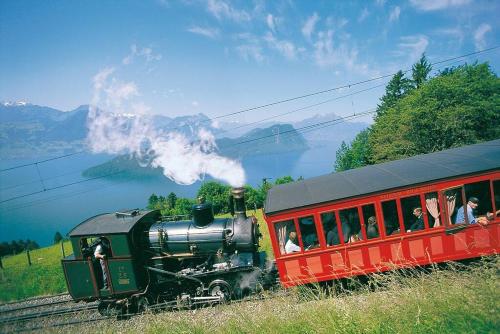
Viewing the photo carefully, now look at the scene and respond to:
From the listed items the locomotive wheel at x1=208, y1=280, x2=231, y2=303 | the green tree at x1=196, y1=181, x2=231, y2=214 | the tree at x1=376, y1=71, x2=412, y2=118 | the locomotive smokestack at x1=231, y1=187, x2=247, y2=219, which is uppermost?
the tree at x1=376, y1=71, x2=412, y2=118

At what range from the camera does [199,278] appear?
8.50 metres

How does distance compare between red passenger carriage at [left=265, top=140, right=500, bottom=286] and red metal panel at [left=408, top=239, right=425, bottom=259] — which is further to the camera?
red metal panel at [left=408, top=239, right=425, bottom=259]

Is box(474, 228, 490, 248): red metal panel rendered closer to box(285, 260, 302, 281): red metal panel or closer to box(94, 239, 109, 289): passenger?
box(285, 260, 302, 281): red metal panel

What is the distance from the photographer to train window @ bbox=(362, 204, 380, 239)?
23.4 ft

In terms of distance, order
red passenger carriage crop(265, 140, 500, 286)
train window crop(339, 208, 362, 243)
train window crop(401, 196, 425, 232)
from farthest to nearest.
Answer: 1. train window crop(339, 208, 362, 243)
2. train window crop(401, 196, 425, 232)
3. red passenger carriage crop(265, 140, 500, 286)

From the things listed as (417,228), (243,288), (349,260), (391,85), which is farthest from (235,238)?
(391,85)

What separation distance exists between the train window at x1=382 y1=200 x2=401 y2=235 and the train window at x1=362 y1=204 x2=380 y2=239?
A: 357 mm

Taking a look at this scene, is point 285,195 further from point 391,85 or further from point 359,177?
point 391,85

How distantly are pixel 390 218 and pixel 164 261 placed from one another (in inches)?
263

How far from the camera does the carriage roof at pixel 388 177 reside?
6891 mm

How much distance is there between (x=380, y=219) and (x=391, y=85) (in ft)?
173

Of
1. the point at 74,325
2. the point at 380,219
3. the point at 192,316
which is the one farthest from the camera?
the point at 74,325

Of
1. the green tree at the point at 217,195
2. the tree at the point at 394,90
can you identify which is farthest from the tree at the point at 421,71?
the green tree at the point at 217,195

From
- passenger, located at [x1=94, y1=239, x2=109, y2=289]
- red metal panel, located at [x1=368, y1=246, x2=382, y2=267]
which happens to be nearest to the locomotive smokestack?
red metal panel, located at [x1=368, y1=246, x2=382, y2=267]
